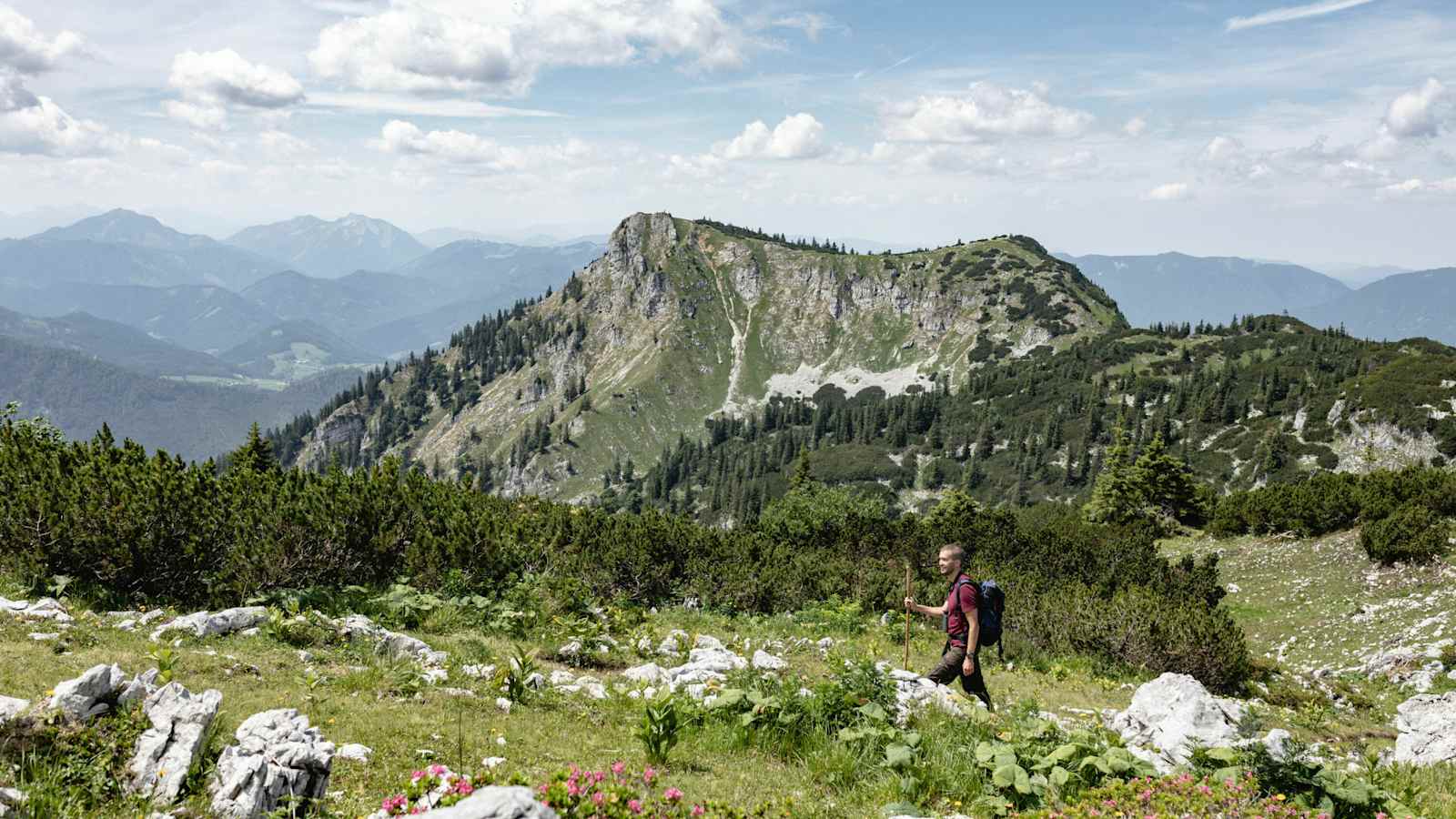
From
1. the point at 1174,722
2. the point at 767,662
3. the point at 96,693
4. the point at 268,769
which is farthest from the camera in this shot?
the point at 767,662

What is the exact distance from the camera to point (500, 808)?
517 cm

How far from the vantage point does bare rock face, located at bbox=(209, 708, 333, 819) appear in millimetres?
6598

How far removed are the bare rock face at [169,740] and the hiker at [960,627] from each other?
31.9ft

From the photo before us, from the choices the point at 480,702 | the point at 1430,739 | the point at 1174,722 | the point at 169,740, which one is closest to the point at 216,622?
the point at 480,702

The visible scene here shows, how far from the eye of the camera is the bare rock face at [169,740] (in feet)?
22.9

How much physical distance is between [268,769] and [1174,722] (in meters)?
11.6

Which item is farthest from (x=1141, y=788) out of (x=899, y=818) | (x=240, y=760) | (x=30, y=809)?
(x=30, y=809)

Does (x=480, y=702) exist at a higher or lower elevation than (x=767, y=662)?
higher

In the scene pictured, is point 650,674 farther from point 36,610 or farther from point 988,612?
point 36,610

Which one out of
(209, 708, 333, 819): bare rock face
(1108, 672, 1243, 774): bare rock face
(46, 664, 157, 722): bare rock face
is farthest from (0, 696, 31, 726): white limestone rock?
(1108, 672, 1243, 774): bare rock face

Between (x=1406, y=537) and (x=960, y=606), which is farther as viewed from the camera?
(x=1406, y=537)

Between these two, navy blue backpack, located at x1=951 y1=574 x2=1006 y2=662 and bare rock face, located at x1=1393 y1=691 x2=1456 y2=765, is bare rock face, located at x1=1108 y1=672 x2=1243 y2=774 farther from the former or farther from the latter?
bare rock face, located at x1=1393 y1=691 x2=1456 y2=765

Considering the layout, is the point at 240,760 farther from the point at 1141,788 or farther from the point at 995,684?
the point at 995,684

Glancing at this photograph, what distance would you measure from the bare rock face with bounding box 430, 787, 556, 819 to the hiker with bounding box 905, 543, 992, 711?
25.6 ft
